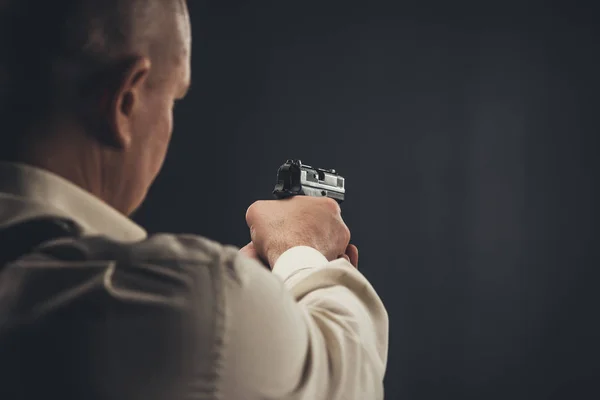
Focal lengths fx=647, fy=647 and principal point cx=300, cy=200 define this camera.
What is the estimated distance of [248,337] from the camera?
1.10 ft

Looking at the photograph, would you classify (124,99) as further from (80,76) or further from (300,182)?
(300,182)

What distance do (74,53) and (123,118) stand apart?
0.15 ft

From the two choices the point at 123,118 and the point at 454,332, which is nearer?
the point at 123,118

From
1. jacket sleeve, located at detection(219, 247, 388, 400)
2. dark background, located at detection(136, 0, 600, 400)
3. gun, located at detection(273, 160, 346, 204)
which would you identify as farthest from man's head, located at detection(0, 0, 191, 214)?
dark background, located at detection(136, 0, 600, 400)

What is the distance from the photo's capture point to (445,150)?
2277mm

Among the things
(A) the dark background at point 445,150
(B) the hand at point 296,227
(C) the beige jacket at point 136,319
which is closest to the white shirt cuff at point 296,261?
(B) the hand at point 296,227

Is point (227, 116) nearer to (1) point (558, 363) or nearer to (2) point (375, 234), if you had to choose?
(2) point (375, 234)

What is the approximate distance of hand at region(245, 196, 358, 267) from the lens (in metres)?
0.66

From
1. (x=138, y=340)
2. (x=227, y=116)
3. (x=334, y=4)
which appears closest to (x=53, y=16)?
(x=138, y=340)

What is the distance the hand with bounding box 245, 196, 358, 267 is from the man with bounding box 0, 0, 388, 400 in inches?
8.0

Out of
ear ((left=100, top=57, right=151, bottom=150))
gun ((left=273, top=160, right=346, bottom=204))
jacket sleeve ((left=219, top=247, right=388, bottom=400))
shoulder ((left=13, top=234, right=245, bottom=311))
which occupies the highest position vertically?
ear ((left=100, top=57, right=151, bottom=150))

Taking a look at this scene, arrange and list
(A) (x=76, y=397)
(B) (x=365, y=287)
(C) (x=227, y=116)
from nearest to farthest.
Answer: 1. (A) (x=76, y=397)
2. (B) (x=365, y=287)
3. (C) (x=227, y=116)

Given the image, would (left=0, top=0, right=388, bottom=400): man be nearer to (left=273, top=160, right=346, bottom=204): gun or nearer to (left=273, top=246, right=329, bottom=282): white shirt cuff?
(left=273, top=246, right=329, bottom=282): white shirt cuff

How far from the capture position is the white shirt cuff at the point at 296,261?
1.81 feet
